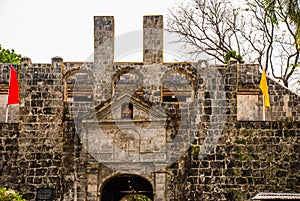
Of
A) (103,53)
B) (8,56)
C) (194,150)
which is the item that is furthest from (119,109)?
(8,56)

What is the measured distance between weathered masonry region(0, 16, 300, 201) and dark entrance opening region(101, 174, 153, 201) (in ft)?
8.41

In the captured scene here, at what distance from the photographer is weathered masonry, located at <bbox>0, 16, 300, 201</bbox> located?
1628 cm

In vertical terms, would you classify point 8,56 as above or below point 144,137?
above

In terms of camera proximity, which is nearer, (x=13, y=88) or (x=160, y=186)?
(x=160, y=186)

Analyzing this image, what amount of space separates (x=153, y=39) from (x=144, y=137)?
2.98m

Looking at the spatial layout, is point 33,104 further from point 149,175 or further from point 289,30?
point 289,30

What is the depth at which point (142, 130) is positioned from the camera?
16469 mm

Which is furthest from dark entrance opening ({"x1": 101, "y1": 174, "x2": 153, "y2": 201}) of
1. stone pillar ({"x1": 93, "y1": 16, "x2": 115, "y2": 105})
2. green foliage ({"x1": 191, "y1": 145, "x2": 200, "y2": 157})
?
stone pillar ({"x1": 93, "y1": 16, "x2": 115, "y2": 105})

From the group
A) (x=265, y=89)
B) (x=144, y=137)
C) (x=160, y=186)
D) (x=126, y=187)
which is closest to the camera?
(x=160, y=186)

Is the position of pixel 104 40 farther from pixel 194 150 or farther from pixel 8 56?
pixel 8 56

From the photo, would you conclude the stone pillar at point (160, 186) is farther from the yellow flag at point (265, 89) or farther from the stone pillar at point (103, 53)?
the yellow flag at point (265, 89)

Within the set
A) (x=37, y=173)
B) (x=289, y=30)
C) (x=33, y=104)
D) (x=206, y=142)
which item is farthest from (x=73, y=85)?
(x=289, y=30)

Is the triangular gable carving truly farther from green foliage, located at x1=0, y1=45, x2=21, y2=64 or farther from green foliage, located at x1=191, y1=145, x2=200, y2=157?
green foliage, located at x1=0, y1=45, x2=21, y2=64

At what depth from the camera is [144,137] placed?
16.4 metres
